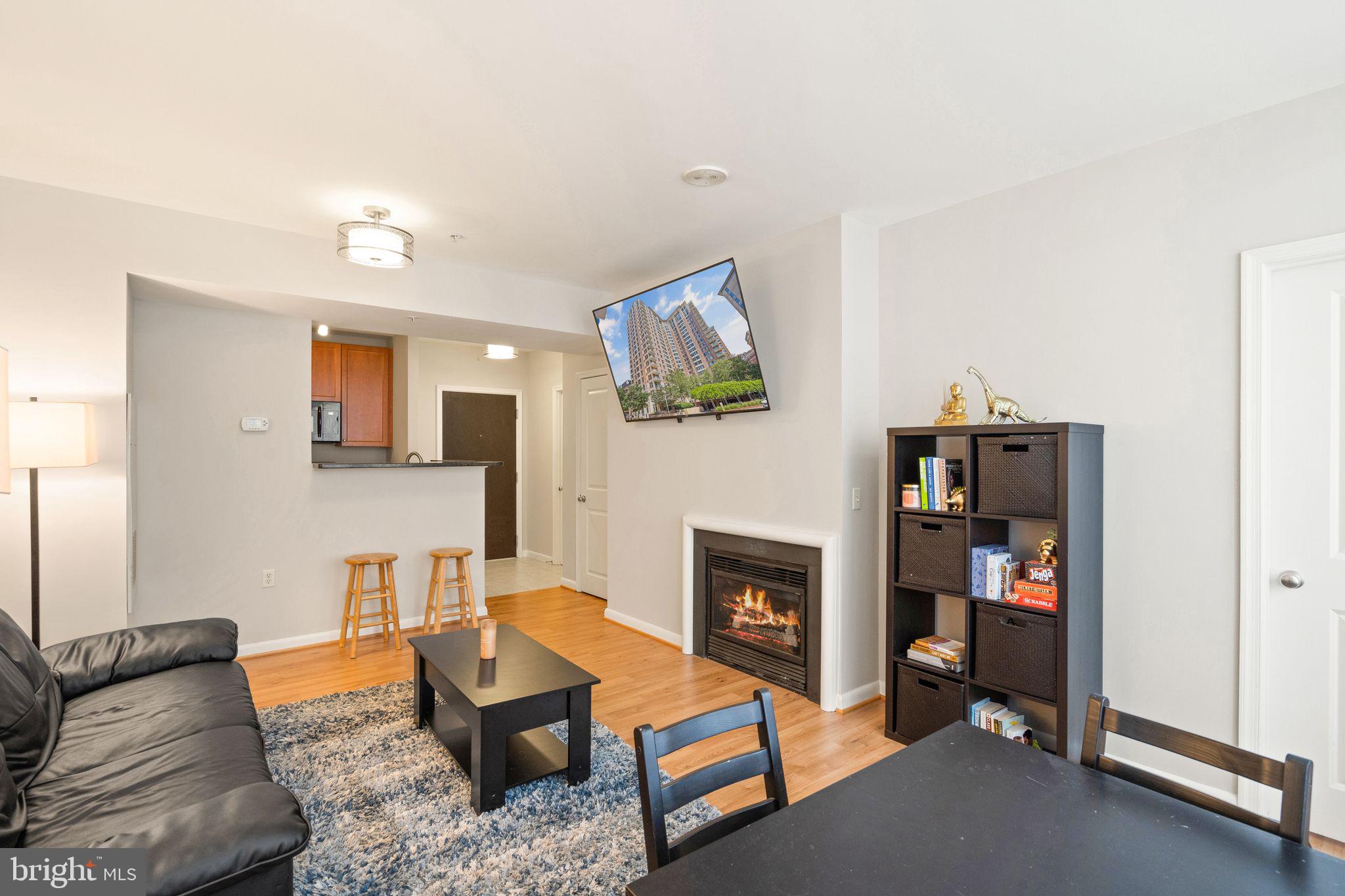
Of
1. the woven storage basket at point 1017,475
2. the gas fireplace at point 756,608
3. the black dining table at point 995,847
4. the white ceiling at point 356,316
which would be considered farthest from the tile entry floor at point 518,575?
the black dining table at point 995,847

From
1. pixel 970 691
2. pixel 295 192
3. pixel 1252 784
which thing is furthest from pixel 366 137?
pixel 1252 784

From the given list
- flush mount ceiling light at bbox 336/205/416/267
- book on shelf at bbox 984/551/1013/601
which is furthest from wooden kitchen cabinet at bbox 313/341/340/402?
book on shelf at bbox 984/551/1013/601

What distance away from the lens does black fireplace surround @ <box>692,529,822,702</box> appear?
361 cm

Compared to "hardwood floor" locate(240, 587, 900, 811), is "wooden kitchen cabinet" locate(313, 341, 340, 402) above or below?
above

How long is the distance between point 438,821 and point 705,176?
9.01 feet

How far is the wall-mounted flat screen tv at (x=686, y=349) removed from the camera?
368 cm

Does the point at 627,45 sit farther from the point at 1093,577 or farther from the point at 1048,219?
the point at 1093,577

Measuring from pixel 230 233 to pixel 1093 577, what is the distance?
449cm

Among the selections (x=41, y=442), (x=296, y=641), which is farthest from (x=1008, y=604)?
(x=296, y=641)

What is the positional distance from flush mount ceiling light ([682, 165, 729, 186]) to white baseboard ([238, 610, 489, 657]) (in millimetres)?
3707

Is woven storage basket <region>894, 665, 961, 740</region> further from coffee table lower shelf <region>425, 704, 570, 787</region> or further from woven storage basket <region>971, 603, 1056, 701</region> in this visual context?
coffee table lower shelf <region>425, 704, 570, 787</region>

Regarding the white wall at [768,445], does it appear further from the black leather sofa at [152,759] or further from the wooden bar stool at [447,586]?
the black leather sofa at [152,759]

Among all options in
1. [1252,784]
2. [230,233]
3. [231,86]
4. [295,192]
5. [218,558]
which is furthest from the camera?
[218,558]

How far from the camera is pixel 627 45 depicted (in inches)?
78.9
